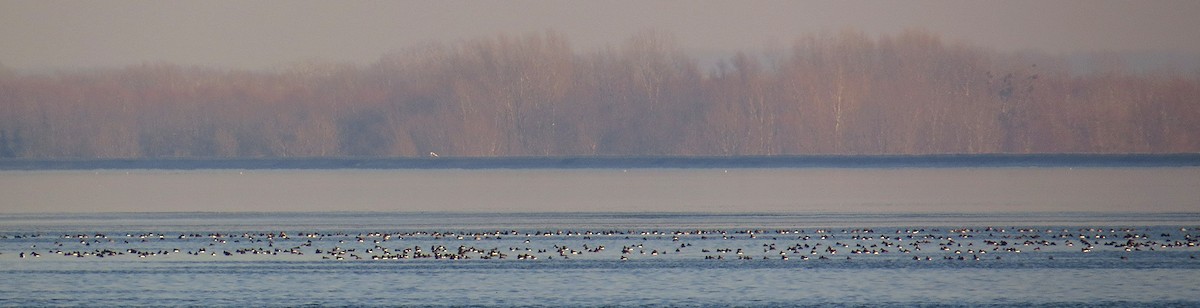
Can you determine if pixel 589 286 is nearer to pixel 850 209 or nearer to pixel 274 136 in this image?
pixel 850 209

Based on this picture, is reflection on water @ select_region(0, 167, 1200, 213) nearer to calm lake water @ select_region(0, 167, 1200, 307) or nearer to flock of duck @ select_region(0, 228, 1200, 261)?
calm lake water @ select_region(0, 167, 1200, 307)

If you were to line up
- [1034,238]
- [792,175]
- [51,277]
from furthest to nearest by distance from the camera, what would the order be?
1. [792,175]
2. [1034,238]
3. [51,277]

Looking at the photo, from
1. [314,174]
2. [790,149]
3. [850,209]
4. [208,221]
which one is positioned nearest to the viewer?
[208,221]

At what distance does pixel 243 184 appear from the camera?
8450cm

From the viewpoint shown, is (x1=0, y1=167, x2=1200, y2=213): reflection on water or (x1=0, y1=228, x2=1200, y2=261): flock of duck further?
(x1=0, y1=167, x2=1200, y2=213): reflection on water

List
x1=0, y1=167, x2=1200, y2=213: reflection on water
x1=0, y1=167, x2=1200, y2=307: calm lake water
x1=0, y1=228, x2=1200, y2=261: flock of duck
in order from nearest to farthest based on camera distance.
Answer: x1=0, y1=167, x2=1200, y2=307: calm lake water → x1=0, y1=228, x2=1200, y2=261: flock of duck → x1=0, y1=167, x2=1200, y2=213: reflection on water

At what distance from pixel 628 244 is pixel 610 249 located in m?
1.45

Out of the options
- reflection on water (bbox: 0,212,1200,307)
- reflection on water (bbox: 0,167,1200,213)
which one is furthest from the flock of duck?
reflection on water (bbox: 0,167,1200,213)

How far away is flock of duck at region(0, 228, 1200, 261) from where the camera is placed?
106 ft

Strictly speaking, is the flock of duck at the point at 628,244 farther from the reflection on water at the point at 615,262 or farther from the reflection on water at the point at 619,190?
the reflection on water at the point at 619,190

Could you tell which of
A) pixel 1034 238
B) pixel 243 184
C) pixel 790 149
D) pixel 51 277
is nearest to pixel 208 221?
pixel 51 277

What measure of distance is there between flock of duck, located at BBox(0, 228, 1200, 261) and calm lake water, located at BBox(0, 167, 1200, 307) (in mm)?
74

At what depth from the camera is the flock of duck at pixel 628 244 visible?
3234cm

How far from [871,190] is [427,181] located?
26.9 metres
